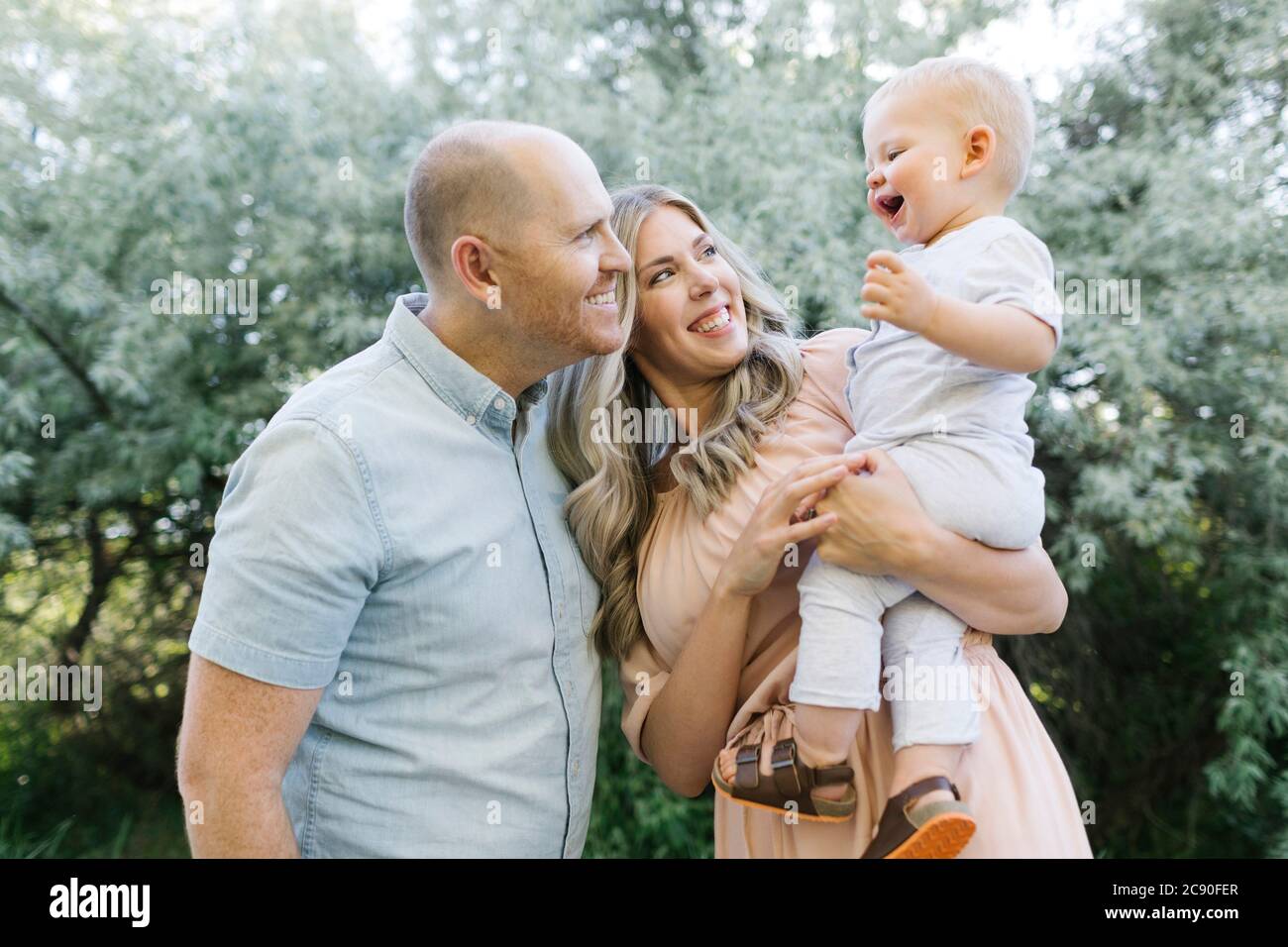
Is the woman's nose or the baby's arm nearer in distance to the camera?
the baby's arm

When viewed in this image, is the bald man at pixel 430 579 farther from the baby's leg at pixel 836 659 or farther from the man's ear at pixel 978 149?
the man's ear at pixel 978 149

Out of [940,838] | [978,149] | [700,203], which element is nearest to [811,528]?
[940,838]

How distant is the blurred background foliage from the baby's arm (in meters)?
1.90

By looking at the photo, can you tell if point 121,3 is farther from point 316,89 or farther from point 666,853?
point 666,853

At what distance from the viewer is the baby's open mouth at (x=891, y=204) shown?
1.91m

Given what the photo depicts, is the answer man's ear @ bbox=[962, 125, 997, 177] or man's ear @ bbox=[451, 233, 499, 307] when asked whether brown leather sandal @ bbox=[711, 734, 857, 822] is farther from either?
man's ear @ bbox=[962, 125, 997, 177]

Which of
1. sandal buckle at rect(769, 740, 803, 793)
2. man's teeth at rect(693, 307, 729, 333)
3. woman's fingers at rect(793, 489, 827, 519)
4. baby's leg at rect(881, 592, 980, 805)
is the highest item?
man's teeth at rect(693, 307, 729, 333)

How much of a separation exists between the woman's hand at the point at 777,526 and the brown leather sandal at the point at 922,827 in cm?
42

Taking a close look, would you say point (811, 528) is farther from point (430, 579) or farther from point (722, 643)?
point (430, 579)

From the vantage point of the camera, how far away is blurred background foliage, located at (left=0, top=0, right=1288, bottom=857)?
3623 mm

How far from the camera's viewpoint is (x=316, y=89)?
156 inches

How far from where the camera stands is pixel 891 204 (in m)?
1.92

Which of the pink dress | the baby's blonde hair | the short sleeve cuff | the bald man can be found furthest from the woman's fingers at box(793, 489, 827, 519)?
the short sleeve cuff

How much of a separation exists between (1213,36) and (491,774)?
398 centimetres
